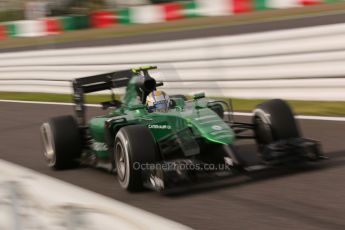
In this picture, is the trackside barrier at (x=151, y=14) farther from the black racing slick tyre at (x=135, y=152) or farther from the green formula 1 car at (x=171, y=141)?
the black racing slick tyre at (x=135, y=152)

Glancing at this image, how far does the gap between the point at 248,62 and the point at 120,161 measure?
5.36 metres

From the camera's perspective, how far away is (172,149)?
640 centimetres

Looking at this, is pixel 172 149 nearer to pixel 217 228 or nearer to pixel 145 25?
pixel 217 228

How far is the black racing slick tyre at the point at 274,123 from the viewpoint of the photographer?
21.7ft

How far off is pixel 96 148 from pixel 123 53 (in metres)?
7.19

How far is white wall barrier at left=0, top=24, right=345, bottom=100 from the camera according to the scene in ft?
33.0

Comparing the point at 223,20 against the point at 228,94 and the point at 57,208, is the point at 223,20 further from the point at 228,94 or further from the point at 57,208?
the point at 57,208

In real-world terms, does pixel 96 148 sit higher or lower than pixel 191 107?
lower

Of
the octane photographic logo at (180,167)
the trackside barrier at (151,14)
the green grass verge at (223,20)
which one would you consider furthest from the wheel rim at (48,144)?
the trackside barrier at (151,14)

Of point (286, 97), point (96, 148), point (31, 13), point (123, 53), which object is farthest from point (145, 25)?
point (96, 148)

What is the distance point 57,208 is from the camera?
3574 millimetres

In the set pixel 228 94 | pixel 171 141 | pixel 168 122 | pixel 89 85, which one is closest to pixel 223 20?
pixel 228 94

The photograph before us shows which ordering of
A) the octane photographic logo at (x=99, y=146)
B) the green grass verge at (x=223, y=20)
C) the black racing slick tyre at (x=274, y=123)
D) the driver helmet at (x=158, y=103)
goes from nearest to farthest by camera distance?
the black racing slick tyre at (x=274, y=123), the driver helmet at (x=158, y=103), the octane photographic logo at (x=99, y=146), the green grass verge at (x=223, y=20)

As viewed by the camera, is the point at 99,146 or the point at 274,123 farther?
the point at 99,146
